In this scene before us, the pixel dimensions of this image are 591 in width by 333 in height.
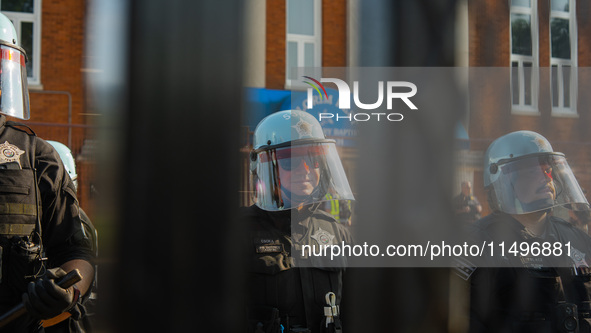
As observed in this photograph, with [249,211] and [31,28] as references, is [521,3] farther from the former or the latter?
[31,28]

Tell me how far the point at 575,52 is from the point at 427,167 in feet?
1.82

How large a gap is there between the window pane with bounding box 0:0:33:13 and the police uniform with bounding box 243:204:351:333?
5467 mm

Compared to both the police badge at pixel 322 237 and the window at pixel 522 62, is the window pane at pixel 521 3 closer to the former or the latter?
the window at pixel 522 62

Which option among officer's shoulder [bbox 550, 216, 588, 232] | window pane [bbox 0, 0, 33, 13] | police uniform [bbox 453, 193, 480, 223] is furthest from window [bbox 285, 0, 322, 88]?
window pane [bbox 0, 0, 33, 13]

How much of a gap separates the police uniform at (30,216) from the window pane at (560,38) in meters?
1.34

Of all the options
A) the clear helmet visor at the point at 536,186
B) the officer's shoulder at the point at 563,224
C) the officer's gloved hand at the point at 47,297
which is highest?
the clear helmet visor at the point at 536,186

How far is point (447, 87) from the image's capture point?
1.43 m

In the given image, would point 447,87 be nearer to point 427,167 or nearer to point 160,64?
point 427,167

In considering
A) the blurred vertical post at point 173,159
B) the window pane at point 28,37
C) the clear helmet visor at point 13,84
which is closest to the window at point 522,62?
the blurred vertical post at point 173,159

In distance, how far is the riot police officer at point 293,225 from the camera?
153cm

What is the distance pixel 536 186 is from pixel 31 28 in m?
5.81

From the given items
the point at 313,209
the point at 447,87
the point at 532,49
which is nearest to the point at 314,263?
the point at 313,209

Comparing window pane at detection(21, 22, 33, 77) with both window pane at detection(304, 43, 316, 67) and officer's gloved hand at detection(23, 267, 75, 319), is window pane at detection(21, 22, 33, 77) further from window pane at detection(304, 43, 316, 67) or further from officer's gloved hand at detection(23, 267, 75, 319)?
window pane at detection(304, 43, 316, 67)

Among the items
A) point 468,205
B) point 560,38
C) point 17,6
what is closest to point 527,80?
point 560,38
